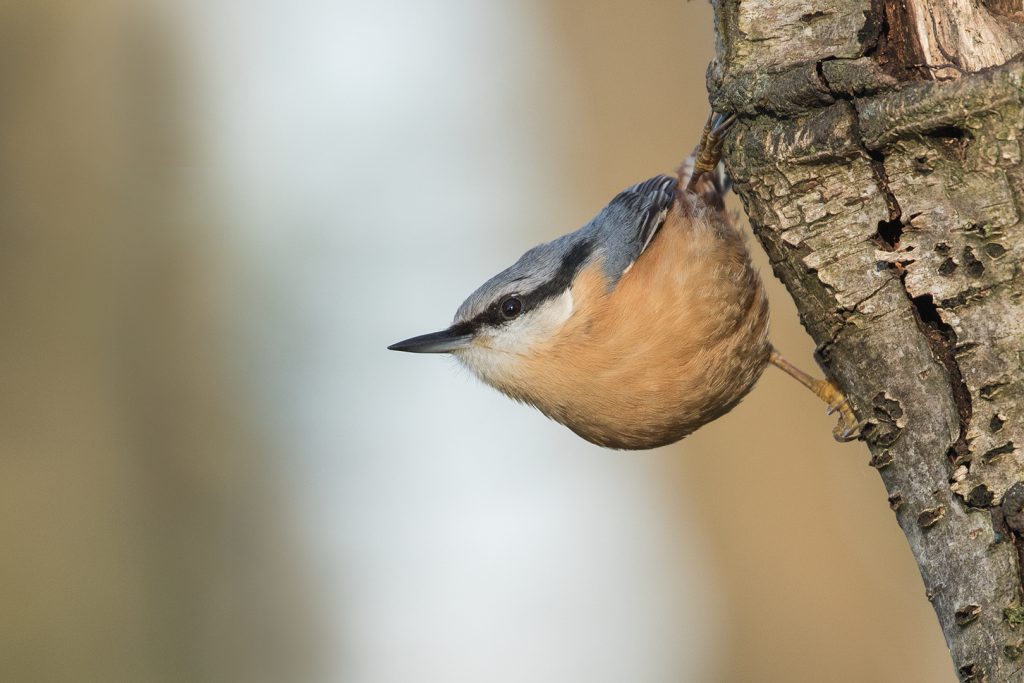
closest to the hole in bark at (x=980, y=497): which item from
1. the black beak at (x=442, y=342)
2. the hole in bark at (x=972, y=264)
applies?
the hole in bark at (x=972, y=264)

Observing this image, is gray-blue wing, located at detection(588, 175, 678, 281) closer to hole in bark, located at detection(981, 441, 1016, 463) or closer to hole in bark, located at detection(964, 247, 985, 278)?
hole in bark, located at detection(964, 247, 985, 278)

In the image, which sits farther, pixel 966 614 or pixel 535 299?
pixel 535 299

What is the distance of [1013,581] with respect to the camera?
180cm

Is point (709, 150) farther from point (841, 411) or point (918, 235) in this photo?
point (918, 235)

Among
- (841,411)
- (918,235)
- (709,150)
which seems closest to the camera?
(918,235)

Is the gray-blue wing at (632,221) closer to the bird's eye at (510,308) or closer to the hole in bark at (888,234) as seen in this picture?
the bird's eye at (510,308)

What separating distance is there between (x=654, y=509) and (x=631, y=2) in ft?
9.60

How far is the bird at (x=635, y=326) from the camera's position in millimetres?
2916

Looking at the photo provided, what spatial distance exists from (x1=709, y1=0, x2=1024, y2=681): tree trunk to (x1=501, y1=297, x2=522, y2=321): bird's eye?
1.15 metres

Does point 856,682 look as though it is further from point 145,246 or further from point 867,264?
point 145,246

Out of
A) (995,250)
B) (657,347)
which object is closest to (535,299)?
(657,347)

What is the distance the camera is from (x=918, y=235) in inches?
76.5

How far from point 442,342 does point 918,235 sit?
1727 millimetres

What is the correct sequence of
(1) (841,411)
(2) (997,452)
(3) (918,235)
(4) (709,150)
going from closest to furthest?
(2) (997,452) → (3) (918,235) → (1) (841,411) → (4) (709,150)
